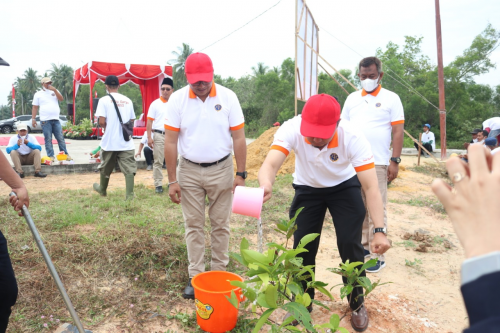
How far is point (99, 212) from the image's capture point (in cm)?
481

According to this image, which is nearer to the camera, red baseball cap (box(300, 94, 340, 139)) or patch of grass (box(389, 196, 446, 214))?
red baseball cap (box(300, 94, 340, 139))

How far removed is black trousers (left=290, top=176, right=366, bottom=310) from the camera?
2523 millimetres

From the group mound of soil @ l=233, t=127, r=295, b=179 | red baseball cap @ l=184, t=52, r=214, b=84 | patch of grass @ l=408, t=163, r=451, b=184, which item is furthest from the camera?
patch of grass @ l=408, t=163, r=451, b=184

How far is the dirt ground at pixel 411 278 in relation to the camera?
111 inches

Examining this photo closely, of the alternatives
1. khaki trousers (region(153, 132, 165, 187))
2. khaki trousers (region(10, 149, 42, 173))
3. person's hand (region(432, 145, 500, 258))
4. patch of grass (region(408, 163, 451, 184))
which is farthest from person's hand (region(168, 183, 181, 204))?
patch of grass (region(408, 163, 451, 184))

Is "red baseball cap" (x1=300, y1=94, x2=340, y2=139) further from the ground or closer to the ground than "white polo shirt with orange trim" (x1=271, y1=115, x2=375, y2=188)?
further from the ground

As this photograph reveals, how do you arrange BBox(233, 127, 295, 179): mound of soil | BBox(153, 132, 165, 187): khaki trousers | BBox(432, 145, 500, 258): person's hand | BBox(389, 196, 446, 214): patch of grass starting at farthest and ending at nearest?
BBox(233, 127, 295, 179): mound of soil
BBox(389, 196, 446, 214): patch of grass
BBox(153, 132, 165, 187): khaki trousers
BBox(432, 145, 500, 258): person's hand

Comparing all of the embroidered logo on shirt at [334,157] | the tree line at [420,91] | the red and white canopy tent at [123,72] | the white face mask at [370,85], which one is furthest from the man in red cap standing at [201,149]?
the tree line at [420,91]

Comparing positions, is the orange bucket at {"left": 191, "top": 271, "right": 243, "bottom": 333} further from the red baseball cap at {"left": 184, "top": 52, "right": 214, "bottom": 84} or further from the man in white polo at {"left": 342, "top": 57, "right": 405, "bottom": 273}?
the man in white polo at {"left": 342, "top": 57, "right": 405, "bottom": 273}

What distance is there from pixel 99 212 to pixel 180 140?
2450 millimetres

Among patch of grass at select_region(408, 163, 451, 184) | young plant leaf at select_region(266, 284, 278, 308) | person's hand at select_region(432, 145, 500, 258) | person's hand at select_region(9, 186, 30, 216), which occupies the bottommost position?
patch of grass at select_region(408, 163, 451, 184)

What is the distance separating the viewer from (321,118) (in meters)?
2.16

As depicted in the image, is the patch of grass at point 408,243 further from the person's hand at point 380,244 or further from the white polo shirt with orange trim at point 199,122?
the white polo shirt with orange trim at point 199,122

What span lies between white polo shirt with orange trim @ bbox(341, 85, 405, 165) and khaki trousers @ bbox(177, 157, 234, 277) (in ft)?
4.91
